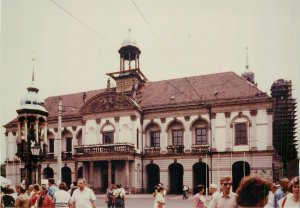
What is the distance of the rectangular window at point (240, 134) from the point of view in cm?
3425

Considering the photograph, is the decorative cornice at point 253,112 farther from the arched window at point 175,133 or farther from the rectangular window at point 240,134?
the arched window at point 175,133

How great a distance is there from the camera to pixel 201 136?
36344 mm

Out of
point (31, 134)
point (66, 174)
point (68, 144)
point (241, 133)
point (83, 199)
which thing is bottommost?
point (66, 174)

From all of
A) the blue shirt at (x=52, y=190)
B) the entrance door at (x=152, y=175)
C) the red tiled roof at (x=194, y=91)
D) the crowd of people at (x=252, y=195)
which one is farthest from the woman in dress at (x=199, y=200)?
the entrance door at (x=152, y=175)

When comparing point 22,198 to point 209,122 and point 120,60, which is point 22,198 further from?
point 120,60

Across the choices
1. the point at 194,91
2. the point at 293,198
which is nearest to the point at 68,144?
the point at 194,91

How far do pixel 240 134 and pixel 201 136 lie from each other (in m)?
3.81

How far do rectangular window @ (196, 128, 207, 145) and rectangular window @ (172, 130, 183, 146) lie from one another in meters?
1.67

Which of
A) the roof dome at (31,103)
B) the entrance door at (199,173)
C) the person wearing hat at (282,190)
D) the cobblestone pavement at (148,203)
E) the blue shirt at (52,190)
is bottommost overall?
the cobblestone pavement at (148,203)

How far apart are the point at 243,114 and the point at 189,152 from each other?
20.4 feet

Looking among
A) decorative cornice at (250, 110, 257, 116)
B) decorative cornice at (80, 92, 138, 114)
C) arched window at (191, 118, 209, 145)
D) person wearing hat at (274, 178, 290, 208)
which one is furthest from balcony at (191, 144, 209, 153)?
person wearing hat at (274, 178, 290, 208)

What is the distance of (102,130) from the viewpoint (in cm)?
3894

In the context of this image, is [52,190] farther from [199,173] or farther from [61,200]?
[199,173]

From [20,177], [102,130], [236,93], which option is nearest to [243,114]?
[236,93]
